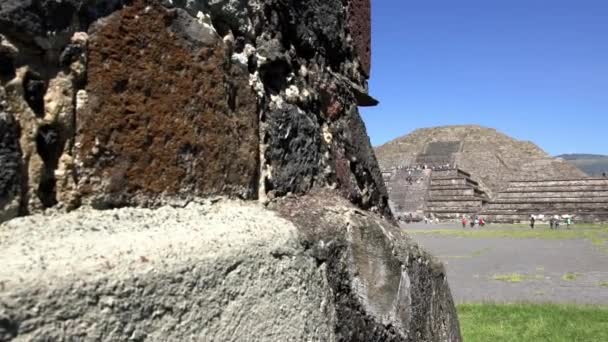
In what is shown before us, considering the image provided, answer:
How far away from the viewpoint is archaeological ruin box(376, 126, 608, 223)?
38812 millimetres

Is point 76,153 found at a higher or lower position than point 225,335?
higher

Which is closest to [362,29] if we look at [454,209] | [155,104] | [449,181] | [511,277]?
[155,104]

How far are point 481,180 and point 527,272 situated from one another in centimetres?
3754

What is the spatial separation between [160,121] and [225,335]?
0.41 meters

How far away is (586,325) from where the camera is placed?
6.43 metres

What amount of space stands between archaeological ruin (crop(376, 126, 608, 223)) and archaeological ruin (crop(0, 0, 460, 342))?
3820cm

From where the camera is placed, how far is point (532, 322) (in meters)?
6.57

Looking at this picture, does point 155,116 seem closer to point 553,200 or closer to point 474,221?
point 474,221

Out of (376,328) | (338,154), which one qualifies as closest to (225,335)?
(376,328)

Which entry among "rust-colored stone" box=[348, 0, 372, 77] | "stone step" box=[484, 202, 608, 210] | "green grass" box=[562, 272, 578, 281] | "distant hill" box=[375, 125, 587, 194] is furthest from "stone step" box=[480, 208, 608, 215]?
"rust-colored stone" box=[348, 0, 372, 77]

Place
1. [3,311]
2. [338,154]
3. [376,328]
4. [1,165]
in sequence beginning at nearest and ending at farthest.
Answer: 1. [3,311]
2. [1,165]
3. [376,328]
4. [338,154]

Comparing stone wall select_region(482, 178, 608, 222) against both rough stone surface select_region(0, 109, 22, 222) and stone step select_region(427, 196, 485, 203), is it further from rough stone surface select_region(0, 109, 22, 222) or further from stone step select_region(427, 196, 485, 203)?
rough stone surface select_region(0, 109, 22, 222)

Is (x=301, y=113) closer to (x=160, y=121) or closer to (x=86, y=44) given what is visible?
(x=160, y=121)

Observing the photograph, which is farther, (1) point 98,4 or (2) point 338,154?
Answer: (2) point 338,154
